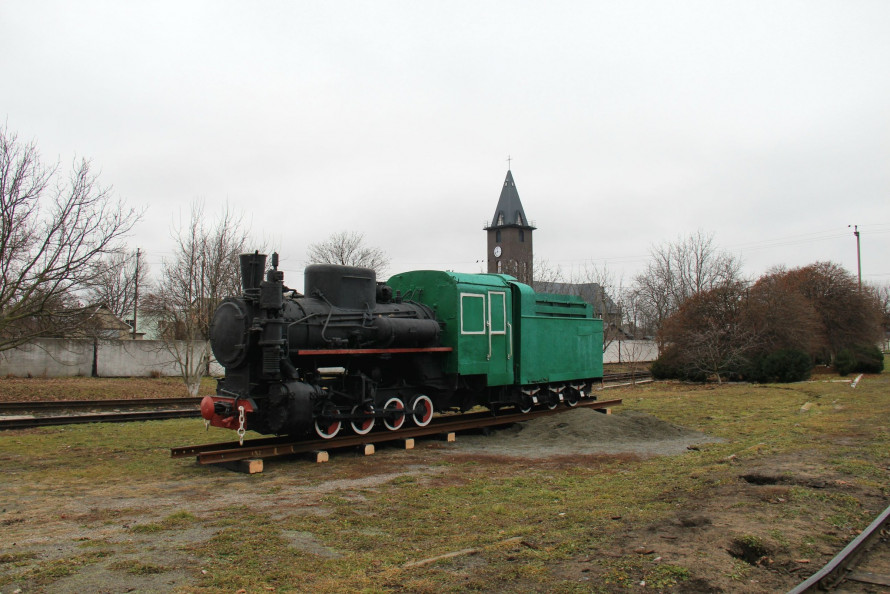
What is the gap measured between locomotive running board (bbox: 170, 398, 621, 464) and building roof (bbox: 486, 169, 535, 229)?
64.2 meters

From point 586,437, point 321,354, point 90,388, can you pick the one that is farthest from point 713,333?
point 90,388

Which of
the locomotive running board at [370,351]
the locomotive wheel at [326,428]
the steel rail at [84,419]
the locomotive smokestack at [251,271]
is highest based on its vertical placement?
the locomotive smokestack at [251,271]

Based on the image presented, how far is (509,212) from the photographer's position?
77500 millimetres

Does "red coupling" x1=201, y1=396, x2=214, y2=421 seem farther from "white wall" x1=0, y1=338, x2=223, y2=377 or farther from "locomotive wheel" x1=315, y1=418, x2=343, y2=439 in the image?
"white wall" x1=0, y1=338, x2=223, y2=377

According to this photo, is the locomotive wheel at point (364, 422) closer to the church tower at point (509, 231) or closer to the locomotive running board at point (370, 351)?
the locomotive running board at point (370, 351)

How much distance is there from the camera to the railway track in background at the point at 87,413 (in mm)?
14459

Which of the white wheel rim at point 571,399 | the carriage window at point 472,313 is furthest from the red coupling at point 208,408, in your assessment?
the white wheel rim at point 571,399

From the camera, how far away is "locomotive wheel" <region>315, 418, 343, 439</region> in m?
10.7

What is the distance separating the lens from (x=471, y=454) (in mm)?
11109

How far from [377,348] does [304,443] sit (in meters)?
1.99

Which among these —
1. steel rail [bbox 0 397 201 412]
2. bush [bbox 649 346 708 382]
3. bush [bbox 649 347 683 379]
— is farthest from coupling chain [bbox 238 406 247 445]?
bush [bbox 649 347 683 379]

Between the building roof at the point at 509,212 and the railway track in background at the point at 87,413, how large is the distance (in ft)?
198

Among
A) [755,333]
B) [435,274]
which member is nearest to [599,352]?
[435,274]

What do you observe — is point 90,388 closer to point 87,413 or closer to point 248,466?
point 87,413
